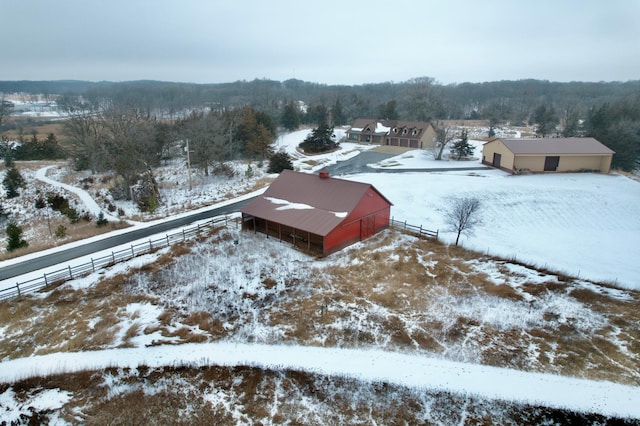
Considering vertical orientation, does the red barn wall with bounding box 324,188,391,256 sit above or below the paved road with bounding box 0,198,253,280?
above

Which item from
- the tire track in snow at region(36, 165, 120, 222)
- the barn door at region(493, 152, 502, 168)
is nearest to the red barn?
the tire track in snow at region(36, 165, 120, 222)

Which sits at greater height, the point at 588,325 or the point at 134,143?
the point at 134,143

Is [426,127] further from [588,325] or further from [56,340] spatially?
[56,340]

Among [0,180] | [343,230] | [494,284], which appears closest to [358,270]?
[343,230]

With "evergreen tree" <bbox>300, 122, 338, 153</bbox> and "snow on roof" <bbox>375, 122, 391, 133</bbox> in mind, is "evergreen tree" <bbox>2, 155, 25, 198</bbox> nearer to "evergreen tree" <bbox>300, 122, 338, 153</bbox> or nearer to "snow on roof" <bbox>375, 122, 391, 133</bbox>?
"evergreen tree" <bbox>300, 122, 338, 153</bbox>

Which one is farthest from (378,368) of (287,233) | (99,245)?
(99,245)

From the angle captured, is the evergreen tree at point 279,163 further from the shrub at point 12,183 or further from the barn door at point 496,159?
the shrub at point 12,183
